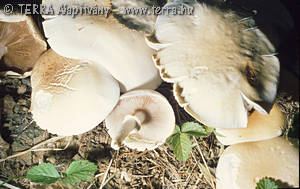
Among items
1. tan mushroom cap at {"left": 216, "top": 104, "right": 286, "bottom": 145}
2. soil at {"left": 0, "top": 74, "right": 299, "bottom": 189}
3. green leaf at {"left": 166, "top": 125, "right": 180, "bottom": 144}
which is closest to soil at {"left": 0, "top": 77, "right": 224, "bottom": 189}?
soil at {"left": 0, "top": 74, "right": 299, "bottom": 189}

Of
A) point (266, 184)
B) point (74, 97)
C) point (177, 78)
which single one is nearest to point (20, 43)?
point (74, 97)

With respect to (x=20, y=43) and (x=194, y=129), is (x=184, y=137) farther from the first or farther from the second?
(x=20, y=43)

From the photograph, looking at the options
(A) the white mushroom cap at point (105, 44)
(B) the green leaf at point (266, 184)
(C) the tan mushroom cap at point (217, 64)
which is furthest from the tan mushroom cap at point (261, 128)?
(A) the white mushroom cap at point (105, 44)

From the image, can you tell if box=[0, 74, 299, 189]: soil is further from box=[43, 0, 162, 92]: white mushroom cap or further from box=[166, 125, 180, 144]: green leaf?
box=[43, 0, 162, 92]: white mushroom cap

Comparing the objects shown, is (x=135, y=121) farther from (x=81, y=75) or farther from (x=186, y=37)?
(x=186, y=37)

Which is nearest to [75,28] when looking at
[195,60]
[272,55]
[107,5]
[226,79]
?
[107,5]

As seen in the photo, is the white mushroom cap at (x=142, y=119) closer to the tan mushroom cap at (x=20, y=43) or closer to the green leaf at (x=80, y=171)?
the green leaf at (x=80, y=171)
